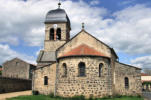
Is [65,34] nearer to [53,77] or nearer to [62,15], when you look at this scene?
[62,15]

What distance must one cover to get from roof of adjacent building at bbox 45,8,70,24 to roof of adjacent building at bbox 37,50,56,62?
6116mm

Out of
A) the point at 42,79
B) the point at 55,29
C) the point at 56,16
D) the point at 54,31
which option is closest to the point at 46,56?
the point at 54,31

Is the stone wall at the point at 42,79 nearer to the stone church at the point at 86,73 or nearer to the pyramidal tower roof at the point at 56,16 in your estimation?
the stone church at the point at 86,73

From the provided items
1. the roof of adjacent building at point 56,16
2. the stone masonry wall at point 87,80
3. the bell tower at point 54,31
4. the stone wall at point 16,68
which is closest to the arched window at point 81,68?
the stone masonry wall at point 87,80

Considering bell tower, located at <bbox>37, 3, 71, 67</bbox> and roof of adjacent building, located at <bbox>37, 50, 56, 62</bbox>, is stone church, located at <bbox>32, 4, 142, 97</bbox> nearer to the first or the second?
roof of adjacent building, located at <bbox>37, 50, 56, 62</bbox>

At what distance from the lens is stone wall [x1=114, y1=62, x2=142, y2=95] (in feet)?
68.8

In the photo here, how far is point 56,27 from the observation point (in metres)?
31.3

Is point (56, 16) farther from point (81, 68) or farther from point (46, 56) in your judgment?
point (81, 68)

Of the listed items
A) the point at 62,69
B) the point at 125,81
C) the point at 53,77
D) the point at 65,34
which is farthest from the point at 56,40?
the point at 125,81

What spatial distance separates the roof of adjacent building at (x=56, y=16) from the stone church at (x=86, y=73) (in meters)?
11.9

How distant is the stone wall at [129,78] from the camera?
826 inches

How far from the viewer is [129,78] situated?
2150 centimetres

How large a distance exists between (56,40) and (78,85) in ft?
49.9

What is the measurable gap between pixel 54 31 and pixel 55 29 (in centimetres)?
43
